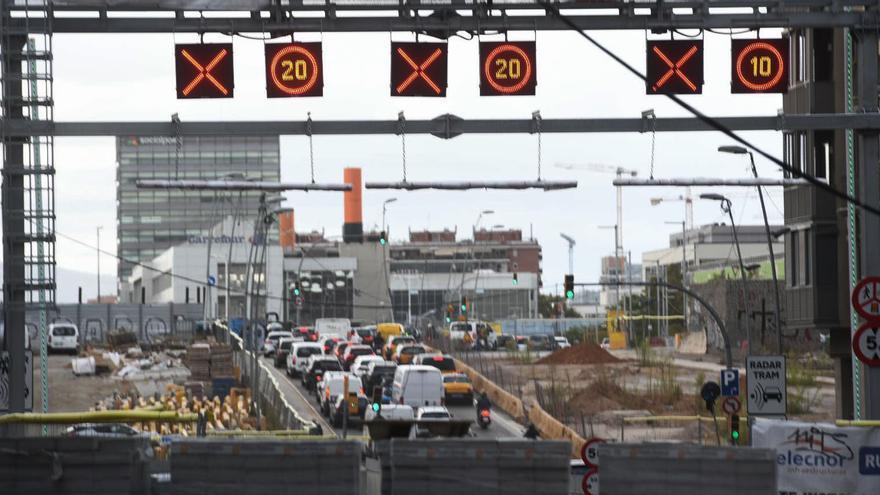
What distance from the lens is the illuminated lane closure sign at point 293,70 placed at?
24391 millimetres

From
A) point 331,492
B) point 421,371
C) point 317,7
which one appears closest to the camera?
point 331,492

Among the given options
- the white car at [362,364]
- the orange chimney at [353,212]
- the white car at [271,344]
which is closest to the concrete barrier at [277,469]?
the white car at [362,364]

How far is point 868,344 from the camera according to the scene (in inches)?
869

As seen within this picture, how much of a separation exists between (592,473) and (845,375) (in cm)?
2115

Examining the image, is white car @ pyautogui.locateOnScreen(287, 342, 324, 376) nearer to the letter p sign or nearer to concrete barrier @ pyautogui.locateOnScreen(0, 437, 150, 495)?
the letter p sign

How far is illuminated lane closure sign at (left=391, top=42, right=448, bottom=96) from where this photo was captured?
24469 mm

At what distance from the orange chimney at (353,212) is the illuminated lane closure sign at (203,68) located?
161771mm

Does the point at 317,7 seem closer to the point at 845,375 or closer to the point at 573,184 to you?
the point at 573,184

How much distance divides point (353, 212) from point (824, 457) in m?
169

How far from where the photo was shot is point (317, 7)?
24.2m

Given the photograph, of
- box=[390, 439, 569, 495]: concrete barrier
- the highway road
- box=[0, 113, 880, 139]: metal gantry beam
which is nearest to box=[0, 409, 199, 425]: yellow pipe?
box=[390, 439, 569, 495]: concrete barrier

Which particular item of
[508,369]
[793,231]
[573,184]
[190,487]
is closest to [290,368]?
[508,369]

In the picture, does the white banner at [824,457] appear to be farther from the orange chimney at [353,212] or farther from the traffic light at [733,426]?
the orange chimney at [353,212]

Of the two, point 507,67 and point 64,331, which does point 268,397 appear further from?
point 507,67
